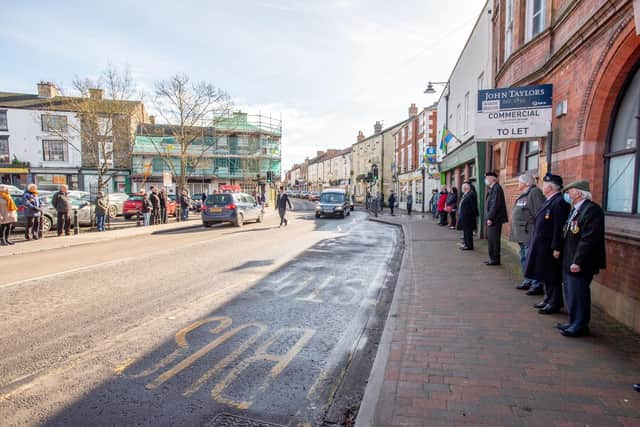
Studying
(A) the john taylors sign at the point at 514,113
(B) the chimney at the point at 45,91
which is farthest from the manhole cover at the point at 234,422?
(B) the chimney at the point at 45,91

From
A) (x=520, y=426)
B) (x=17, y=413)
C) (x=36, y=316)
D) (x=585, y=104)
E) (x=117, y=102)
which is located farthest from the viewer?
(x=117, y=102)

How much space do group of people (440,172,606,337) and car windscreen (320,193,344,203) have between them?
18.1m

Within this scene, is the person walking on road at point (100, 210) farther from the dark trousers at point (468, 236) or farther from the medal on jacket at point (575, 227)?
the medal on jacket at point (575, 227)

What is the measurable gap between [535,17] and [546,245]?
6.54m

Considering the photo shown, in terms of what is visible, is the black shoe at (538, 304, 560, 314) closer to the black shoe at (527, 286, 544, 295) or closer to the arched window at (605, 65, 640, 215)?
→ the black shoe at (527, 286, 544, 295)

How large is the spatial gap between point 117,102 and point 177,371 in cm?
2273

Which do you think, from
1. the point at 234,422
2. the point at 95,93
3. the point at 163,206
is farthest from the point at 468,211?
the point at 95,93

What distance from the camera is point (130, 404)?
284 centimetres

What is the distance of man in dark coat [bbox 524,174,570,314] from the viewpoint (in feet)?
15.4

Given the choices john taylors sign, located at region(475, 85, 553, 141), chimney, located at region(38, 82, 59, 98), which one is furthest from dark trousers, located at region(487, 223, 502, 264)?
chimney, located at region(38, 82, 59, 98)

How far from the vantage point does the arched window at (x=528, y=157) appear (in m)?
8.80

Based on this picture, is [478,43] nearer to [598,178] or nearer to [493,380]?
[598,178]

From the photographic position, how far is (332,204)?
23.8 m

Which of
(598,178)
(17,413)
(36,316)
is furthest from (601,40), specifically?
(36,316)
